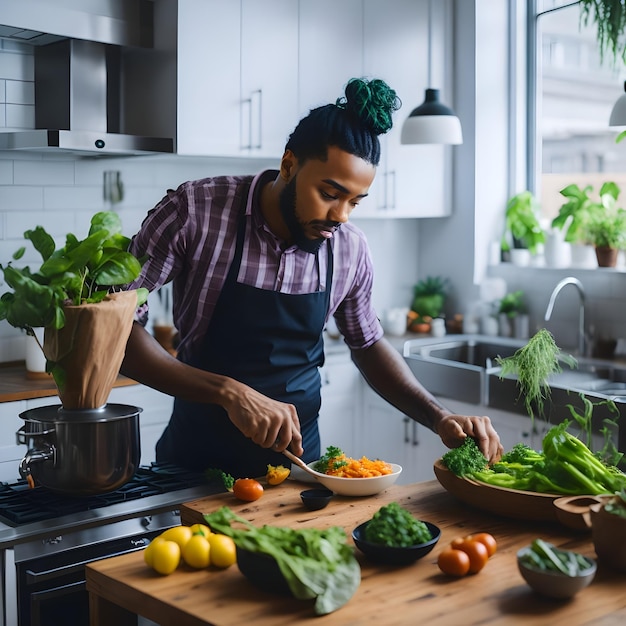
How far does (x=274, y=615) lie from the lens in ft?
5.21

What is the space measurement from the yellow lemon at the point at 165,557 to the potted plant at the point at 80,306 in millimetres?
511

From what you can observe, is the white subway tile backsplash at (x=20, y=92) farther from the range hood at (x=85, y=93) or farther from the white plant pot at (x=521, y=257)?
the white plant pot at (x=521, y=257)

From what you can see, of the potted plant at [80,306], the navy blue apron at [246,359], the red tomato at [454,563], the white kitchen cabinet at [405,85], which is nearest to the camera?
the red tomato at [454,563]

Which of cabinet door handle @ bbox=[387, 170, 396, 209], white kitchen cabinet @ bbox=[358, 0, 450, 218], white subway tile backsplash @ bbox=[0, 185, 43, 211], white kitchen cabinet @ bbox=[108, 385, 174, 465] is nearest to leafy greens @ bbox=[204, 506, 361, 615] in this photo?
white kitchen cabinet @ bbox=[108, 385, 174, 465]

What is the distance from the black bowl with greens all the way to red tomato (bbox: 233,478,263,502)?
39 centimetres

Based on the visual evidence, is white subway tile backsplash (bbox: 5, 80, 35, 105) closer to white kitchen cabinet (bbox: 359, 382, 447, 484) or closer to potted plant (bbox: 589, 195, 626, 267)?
white kitchen cabinet (bbox: 359, 382, 447, 484)

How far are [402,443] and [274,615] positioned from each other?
9.95 feet

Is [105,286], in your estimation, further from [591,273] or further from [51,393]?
[591,273]

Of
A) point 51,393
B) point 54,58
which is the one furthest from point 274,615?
point 54,58

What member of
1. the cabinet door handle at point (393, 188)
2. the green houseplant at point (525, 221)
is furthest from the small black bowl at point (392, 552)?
the green houseplant at point (525, 221)

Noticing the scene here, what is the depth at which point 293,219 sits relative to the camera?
2.54 m

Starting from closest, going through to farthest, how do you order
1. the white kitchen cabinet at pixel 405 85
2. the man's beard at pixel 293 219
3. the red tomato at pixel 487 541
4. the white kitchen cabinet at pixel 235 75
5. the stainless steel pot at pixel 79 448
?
the red tomato at pixel 487 541 < the stainless steel pot at pixel 79 448 < the man's beard at pixel 293 219 < the white kitchen cabinet at pixel 235 75 < the white kitchen cabinet at pixel 405 85

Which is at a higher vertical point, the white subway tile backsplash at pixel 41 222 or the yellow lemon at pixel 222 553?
the white subway tile backsplash at pixel 41 222

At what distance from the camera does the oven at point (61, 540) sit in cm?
204
